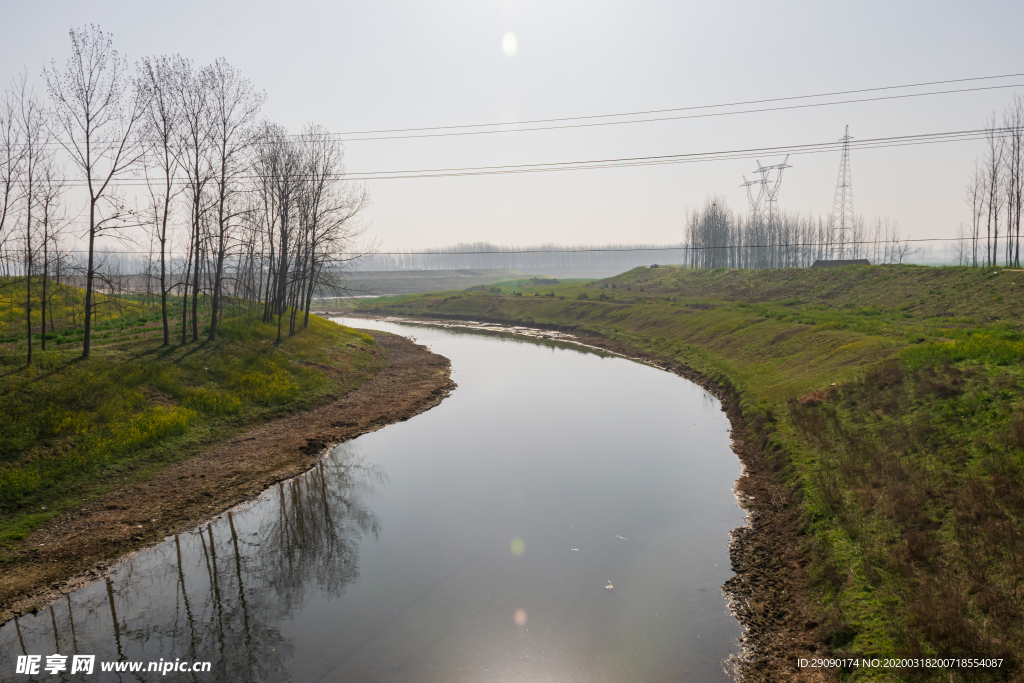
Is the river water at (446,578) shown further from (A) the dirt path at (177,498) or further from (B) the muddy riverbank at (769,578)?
(A) the dirt path at (177,498)

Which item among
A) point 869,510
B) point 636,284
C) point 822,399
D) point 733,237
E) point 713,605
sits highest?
point 733,237

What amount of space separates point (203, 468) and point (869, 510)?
21.5m

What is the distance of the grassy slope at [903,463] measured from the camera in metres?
9.60

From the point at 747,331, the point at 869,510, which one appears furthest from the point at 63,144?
→ the point at 747,331

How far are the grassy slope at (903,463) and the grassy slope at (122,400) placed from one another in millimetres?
20432

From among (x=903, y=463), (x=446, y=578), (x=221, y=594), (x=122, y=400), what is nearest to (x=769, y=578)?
(x=903, y=463)

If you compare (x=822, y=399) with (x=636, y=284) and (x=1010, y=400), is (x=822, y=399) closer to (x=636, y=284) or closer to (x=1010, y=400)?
(x=1010, y=400)

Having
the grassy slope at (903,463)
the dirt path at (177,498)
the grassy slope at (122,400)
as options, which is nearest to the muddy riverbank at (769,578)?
the grassy slope at (903,463)

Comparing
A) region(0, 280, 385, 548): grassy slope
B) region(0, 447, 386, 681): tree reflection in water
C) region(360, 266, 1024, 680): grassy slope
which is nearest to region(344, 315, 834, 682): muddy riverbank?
region(360, 266, 1024, 680): grassy slope

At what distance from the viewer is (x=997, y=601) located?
905cm

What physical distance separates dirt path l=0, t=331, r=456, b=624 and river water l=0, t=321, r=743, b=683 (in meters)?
0.67

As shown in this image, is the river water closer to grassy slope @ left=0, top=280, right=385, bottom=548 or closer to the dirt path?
the dirt path

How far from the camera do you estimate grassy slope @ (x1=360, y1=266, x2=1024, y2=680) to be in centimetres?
960

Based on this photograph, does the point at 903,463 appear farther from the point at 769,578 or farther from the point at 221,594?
the point at 221,594
